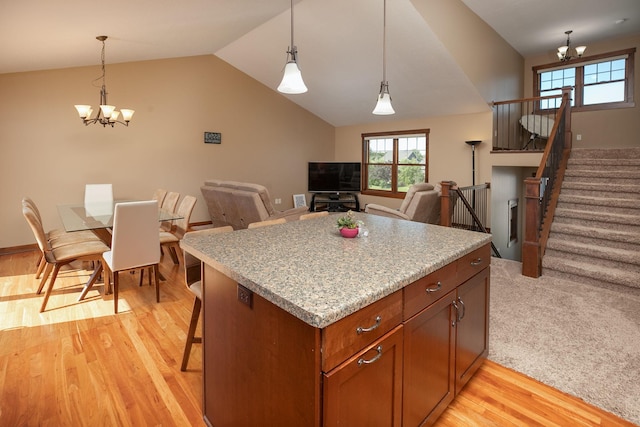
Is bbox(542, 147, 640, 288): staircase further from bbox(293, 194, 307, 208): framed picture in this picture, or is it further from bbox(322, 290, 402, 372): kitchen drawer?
bbox(293, 194, 307, 208): framed picture

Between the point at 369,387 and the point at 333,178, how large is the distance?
724 centimetres

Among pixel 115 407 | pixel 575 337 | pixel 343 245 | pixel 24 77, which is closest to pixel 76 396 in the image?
pixel 115 407

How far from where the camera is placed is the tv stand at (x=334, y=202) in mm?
8383

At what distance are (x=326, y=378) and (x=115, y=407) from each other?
4.98ft

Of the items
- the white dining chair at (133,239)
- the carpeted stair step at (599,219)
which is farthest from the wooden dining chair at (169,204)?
the carpeted stair step at (599,219)

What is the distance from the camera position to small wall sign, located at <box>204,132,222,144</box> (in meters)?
6.89

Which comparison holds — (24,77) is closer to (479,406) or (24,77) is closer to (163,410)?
(163,410)

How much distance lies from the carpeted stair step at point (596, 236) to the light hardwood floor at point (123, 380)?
270 centimetres

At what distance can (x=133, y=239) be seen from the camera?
3.23 meters

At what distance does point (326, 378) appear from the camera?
112 centimetres

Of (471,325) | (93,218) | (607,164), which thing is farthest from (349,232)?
(607,164)

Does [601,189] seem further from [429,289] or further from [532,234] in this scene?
[429,289]

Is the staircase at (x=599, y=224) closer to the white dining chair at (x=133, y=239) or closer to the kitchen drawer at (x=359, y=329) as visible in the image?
the kitchen drawer at (x=359, y=329)

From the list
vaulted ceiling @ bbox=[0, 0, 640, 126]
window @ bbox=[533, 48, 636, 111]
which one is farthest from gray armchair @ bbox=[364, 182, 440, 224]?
window @ bbox=[533, 48, 636, 111]
